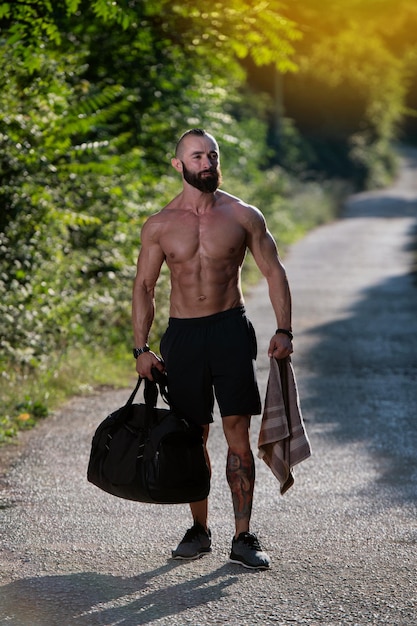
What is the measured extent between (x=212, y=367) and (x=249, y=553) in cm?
86

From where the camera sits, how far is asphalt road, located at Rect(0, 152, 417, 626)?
15.9ft

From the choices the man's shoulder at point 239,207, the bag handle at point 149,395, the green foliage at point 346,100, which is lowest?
the bag handle at point 149,395

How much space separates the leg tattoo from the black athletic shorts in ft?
0.73

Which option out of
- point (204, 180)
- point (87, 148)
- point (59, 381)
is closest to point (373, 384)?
point (59, 381)

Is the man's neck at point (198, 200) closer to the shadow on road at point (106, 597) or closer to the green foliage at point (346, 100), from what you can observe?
the shadow on road at point (106, 597)

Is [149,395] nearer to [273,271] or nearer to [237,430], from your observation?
[237,430]

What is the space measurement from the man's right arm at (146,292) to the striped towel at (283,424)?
55 cm

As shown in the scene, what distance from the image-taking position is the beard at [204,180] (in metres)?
5.48

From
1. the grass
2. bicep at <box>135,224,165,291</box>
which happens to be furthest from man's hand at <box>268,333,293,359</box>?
the grass

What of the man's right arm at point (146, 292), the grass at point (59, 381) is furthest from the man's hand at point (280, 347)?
the grass at point (59, 381)

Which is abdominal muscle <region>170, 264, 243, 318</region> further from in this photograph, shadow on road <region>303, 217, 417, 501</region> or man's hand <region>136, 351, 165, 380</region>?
shadow on road <region>303, 217, 417, 501</region>

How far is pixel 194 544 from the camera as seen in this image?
558 cm

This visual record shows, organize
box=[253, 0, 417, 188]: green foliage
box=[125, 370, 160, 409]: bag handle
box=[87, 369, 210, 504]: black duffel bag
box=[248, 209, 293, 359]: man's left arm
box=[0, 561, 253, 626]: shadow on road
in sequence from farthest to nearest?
box=[253, 0, 417, 188]: green foliage, box=[248, 209, 293, 359]: man's left arm, box=[125, 370, 160, 409]: bag handle, box=[87, 369, 210, 504]: black duffel bag, box=[0, 561, 253, 626]: shadow on road

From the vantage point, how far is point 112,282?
41.0 ft
